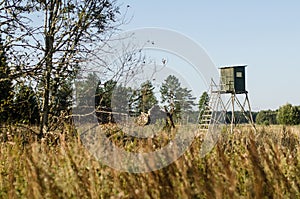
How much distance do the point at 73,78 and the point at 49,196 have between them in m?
5.94

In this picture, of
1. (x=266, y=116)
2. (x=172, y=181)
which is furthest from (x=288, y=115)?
(x=172, y=181)

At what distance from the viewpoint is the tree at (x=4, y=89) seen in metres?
7.38

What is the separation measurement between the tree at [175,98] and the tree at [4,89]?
2.76m

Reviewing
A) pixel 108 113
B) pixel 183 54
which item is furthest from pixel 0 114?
pixel 183 54

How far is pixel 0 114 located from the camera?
828 cm

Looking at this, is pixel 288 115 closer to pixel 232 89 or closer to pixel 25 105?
pixel 232 89

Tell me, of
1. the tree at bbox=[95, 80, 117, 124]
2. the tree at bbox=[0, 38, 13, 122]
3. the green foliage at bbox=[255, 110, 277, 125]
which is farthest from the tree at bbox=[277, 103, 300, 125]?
the tree at bbox=[0, 38, 13, 122]

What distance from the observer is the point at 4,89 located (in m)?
8.34

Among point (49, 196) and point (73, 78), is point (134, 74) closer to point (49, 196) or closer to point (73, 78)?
point (73, 78)

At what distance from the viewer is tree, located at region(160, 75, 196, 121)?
246 inches

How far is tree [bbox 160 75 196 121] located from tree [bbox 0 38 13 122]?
9.06 feet

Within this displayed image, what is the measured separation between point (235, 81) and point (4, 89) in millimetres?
11864

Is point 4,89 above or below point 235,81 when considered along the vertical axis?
below

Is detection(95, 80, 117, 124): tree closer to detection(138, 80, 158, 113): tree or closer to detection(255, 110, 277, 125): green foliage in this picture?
detection(138, 80, 158, 113): tree
